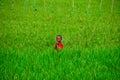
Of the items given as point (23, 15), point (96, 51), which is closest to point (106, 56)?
point (96, 51)

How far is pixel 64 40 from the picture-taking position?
18.7ft

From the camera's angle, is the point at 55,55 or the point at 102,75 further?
the point at 55,55

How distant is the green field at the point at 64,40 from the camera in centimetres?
385

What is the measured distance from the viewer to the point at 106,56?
14.4ft

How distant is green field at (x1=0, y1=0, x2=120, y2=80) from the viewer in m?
3.85

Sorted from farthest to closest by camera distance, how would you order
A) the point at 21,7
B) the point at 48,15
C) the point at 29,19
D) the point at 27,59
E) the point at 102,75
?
the point at 21,7 → the point at 48,15 → the point at 29,19 → the point at 27,59 → the point at 102,75

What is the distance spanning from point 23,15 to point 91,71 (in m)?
4.52

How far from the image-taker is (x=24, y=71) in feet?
12.6

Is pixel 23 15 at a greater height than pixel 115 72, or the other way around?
pixel 23 15

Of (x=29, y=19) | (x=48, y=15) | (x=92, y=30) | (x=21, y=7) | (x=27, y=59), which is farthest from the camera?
(x=21, y=7)

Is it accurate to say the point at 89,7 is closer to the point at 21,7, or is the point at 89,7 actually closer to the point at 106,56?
the point at 21,7

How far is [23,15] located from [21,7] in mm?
980

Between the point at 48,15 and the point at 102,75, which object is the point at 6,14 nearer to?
the point at 48,15

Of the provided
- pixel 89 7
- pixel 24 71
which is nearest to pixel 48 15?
pixel 89 7
